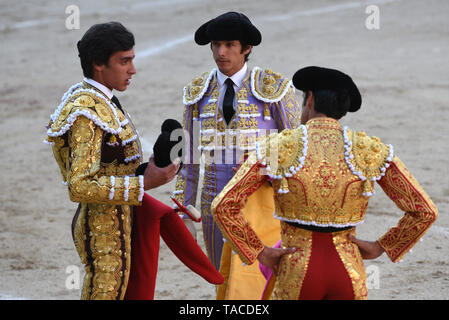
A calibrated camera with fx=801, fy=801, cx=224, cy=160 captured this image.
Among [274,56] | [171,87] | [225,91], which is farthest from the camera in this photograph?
[274,56]

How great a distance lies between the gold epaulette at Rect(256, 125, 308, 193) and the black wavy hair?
0.88 meters

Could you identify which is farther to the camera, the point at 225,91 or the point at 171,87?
the point at 171,87

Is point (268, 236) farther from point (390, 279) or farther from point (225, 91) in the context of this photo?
point (390, 279)

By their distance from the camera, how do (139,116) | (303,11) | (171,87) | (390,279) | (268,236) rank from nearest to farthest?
(268,236), (390,279), (139,116), (171,87), (303,11)

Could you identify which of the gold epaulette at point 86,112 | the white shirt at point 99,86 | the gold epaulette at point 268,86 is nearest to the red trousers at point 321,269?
the gold epaulette at point 86,112

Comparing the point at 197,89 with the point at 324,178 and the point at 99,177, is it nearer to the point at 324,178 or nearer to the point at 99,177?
the point at 99,177

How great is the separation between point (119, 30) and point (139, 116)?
7330 mm

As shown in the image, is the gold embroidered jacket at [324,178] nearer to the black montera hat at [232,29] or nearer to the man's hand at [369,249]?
the man's hand at [369,249]

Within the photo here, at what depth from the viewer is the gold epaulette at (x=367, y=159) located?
11.3 feet

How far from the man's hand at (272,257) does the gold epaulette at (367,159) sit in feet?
1.49

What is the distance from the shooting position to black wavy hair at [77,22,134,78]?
12.4 ft

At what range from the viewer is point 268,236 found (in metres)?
4.48
